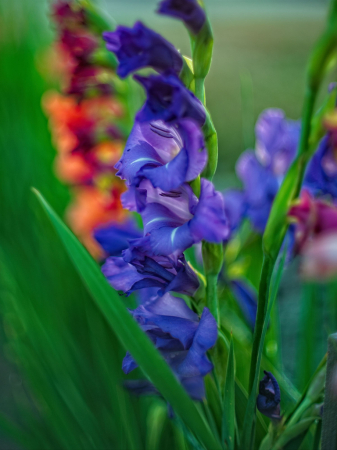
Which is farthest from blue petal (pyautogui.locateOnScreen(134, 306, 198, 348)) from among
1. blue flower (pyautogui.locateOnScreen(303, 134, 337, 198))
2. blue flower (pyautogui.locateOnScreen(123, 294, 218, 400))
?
blue flower (pyautogui.locateOnScreen(303, 134, 337, 198))

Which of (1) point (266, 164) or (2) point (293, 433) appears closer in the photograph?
(2) point (293, 433)

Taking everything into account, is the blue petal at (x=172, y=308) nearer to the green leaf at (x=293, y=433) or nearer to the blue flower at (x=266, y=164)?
the green leaf at (x=293, y=433)

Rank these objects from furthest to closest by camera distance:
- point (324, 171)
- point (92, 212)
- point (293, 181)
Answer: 1. point (92, 212)
2. point (324, 171)
3. point (293, 181)

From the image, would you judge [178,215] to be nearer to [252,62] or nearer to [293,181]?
[293,181]

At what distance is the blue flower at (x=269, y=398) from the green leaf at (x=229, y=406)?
0.09ft

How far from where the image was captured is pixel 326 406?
0.39 m

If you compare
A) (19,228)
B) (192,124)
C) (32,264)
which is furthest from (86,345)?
(192,124)

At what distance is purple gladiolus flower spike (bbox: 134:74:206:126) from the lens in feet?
1.06

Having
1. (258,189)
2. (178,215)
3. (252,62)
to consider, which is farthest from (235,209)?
(252,62)

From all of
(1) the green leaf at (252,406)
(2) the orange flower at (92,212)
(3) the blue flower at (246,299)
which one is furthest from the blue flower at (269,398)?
(2) the orange flower at (92,212)

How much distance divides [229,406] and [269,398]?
1.6 inches

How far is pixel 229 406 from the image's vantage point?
15.8 inches

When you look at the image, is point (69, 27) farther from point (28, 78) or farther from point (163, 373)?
point (28, 78)

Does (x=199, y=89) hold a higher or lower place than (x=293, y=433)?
higher
